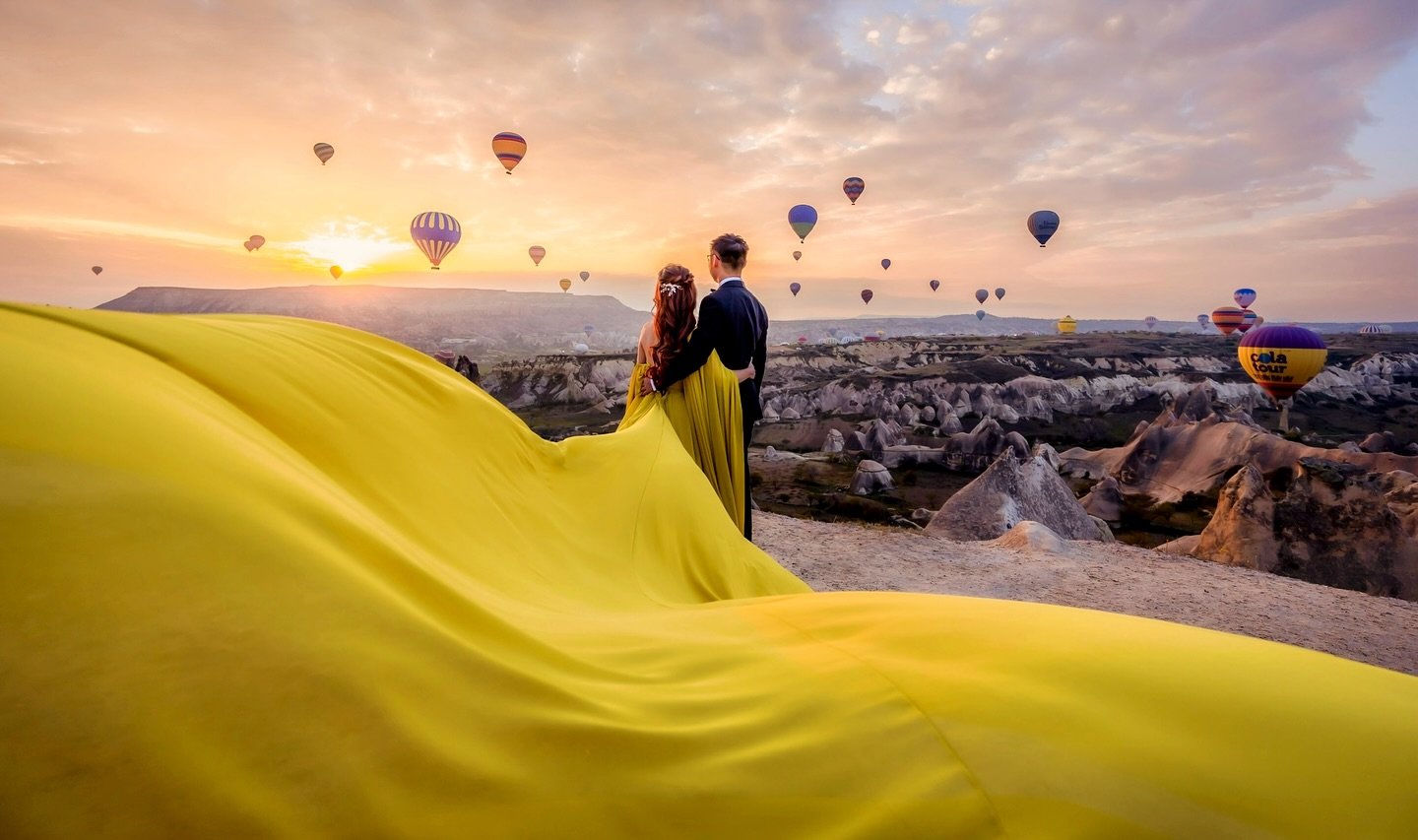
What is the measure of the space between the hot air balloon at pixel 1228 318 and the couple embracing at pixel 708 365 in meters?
72.7

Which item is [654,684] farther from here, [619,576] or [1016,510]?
[1016,510]

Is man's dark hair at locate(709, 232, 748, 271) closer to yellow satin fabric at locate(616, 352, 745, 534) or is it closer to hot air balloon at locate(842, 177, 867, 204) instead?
yellow satin fabric at locate(616, 352, 745, 534)

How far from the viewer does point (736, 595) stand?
8.37ft

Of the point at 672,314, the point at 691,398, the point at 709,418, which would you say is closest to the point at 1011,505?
the point at 709,418

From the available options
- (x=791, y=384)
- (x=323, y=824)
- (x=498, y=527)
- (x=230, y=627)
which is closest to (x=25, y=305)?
(x=230, y=627)

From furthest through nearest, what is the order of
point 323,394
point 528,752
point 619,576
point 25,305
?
point 619,576, point 323,394, point 25,305, point 528,752

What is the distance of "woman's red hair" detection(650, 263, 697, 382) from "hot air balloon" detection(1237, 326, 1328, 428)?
120 ft

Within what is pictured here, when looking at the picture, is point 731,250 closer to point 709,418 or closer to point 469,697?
point 709,418

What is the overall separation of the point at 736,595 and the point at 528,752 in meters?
1.82

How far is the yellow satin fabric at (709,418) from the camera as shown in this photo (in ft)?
12.8

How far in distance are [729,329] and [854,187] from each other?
A: 43375 millimetres

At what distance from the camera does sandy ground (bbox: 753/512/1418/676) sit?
18.5 feet

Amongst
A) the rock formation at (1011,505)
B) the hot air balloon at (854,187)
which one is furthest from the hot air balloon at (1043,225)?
the rock formation at (1011,505)

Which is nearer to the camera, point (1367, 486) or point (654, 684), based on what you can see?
point (654, 684)
